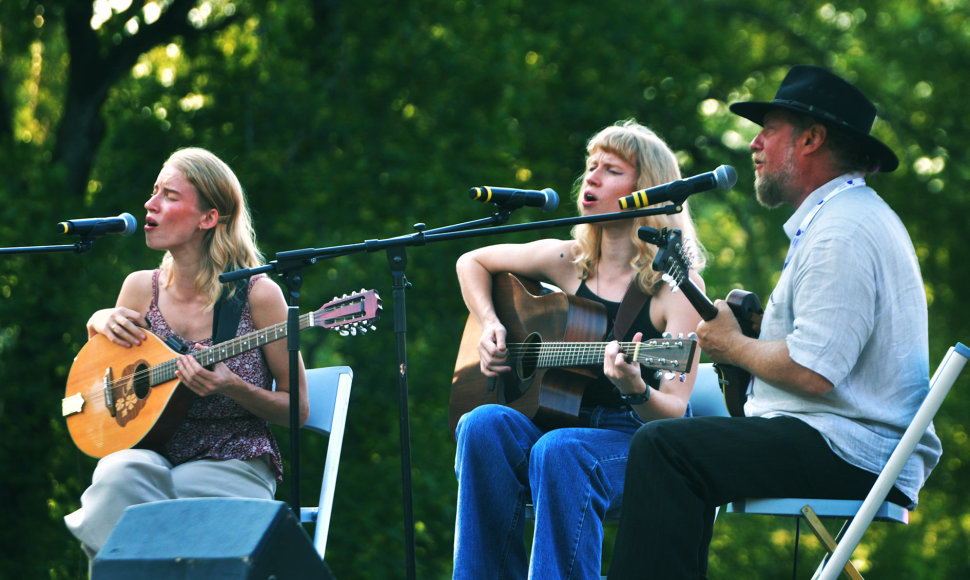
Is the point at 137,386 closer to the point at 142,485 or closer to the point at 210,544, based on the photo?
the point at 142,485

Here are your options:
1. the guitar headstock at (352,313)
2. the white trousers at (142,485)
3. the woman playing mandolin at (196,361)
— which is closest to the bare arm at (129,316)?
the woman playing mandolin at (196,361)

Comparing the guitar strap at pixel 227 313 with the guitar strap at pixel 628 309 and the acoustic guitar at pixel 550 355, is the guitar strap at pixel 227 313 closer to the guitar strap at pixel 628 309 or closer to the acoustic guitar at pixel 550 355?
the acoustic guitar at pixel 550 355

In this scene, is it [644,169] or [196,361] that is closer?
[196,361]

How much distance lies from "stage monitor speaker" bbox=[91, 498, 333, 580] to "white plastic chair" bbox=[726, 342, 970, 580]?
3.93ft

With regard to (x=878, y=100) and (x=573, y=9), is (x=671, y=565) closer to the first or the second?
(x=573, y=9)

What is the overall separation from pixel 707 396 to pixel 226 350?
168 centimetres

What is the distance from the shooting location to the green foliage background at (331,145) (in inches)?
304

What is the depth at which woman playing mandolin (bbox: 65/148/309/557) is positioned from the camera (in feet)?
11.5

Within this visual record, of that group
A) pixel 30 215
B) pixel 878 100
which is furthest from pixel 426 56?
pixel 878 100

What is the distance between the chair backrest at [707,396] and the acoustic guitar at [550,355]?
488 millimetres

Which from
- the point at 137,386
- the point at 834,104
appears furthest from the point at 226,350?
the point at 834,104

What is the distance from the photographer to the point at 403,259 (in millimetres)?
3090

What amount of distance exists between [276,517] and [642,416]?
1468 mm

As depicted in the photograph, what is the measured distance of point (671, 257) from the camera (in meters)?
2.97
